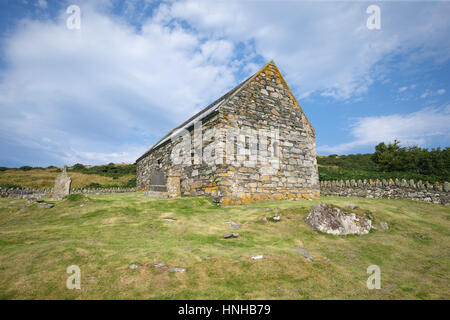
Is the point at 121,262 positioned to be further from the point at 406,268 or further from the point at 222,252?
the point at 406,268

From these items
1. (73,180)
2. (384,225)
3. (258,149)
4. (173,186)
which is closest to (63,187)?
(173,186)

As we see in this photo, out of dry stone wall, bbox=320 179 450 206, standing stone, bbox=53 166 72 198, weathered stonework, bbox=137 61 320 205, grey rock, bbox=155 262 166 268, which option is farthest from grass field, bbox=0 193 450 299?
dry stone wall, bbox=320 179 450 206

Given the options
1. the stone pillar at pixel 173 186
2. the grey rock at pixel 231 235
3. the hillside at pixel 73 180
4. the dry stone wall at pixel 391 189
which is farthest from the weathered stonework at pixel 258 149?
the hillside at pixel 73 180

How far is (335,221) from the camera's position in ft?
18.7

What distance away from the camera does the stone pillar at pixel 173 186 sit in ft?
35.2

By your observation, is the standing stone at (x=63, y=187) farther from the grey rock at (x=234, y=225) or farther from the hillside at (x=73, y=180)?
the hillside at (x=73, y=180)

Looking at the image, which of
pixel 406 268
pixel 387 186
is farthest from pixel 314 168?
pixel 406 268

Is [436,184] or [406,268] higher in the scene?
[436,184]

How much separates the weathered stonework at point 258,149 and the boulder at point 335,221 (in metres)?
3.65

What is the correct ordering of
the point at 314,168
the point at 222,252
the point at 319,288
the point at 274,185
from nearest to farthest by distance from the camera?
the point at 319,288, the point at 222,252, the point at 274,185, the point at 314,168

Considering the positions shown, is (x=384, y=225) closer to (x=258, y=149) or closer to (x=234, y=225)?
(x=234, y=225)

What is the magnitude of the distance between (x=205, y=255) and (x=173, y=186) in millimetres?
7283
